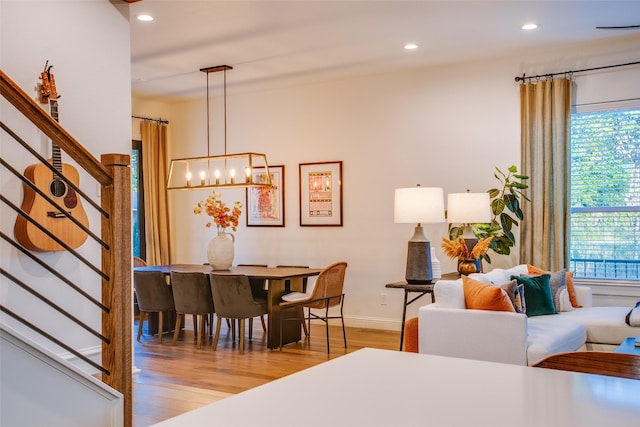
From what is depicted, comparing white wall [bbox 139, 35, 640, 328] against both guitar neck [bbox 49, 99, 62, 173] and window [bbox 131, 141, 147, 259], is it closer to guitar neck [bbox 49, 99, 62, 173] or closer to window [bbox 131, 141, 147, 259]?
window [bbox 131, 141, 147, 259]

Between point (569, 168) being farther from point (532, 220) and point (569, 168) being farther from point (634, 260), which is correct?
point (634, 260)

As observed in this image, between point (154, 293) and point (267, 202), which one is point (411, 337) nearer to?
point (154, 293)

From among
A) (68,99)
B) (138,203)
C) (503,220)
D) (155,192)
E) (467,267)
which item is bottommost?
(467,267)

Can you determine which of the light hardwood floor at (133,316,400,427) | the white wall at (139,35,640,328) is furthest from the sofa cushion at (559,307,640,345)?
the light hardwood floor at (133,316,400,427)

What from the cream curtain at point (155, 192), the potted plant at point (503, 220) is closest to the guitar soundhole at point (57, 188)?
the potted plant at point (503, 220)

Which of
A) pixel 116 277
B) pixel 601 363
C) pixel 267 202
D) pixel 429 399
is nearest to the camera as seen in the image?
pixel 429 399

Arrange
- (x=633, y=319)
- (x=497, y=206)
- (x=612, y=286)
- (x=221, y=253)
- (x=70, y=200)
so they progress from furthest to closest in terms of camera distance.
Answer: (x=221, y=253)
(x=497, y=206)
(x=612, y=286)
(x=633, y=319)
(x=70, y=200)

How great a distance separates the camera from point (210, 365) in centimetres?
542

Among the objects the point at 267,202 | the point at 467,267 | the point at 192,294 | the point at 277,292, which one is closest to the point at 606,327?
the point at 467,267

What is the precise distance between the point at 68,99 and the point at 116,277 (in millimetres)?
1731

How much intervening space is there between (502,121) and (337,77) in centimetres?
197

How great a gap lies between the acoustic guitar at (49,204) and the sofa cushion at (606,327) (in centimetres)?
371

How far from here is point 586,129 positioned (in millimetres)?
6012

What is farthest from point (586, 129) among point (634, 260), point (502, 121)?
point (634, 260)
